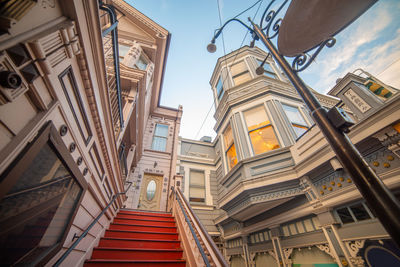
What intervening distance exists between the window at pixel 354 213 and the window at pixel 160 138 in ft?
24.8

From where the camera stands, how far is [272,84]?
Result: 5828 mm

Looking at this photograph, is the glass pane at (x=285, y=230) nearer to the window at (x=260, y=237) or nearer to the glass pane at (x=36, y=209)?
the window at (x=260, y=237)

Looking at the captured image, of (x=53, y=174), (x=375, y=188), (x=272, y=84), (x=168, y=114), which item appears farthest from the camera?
(x=168, y=114)

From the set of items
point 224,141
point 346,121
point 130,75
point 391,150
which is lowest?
point 346,121

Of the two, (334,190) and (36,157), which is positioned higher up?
(334,190)

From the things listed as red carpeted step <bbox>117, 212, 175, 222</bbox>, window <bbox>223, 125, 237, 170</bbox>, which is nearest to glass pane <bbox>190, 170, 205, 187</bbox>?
window <bbox>223, 125, 237, 170</bbox>

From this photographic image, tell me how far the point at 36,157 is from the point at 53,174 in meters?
0.34

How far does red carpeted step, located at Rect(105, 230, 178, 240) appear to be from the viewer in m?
3.69

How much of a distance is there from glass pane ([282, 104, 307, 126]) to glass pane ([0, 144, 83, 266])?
5.77m

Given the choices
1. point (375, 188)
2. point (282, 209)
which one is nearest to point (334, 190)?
point (282, 209)

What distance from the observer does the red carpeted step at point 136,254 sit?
3.00 meters

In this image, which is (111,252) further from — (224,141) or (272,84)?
(272,84)

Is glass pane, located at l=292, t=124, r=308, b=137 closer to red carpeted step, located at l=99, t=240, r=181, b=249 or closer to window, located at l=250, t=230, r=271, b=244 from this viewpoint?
window, located at l=250, t=230, r=271, b=244

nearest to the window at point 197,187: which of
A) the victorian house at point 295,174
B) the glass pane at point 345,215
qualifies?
the victorian house at point 295,174
